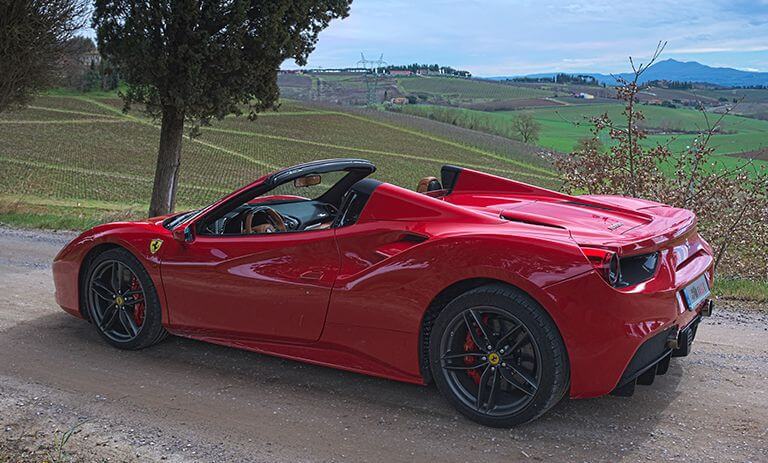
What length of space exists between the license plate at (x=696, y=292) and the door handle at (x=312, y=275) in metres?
2.09

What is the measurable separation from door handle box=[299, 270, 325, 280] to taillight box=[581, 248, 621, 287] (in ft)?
5.15

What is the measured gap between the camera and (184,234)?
4965 mm

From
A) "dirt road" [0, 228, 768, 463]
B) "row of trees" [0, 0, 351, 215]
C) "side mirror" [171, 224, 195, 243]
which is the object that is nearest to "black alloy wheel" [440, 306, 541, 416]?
"dirt road" [0, 228, 768, 463]

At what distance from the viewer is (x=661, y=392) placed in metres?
4.41

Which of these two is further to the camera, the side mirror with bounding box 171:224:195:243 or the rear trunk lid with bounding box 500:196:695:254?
the side mirror with bounding box 171:224:195:243

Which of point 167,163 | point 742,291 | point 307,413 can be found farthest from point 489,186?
point 167,163

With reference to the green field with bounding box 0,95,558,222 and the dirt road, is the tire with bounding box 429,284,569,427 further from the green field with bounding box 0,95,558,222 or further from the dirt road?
the green field with bounding box 0,95,558,222

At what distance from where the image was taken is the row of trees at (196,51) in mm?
13125

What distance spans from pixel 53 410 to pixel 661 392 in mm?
3646

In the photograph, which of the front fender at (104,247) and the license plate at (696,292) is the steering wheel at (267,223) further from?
the license plate at (696,292)

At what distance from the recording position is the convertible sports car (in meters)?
3.66

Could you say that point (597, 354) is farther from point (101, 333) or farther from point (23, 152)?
point (23, 152)

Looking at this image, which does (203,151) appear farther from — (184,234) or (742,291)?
(184,234)

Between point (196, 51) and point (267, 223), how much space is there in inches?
364
